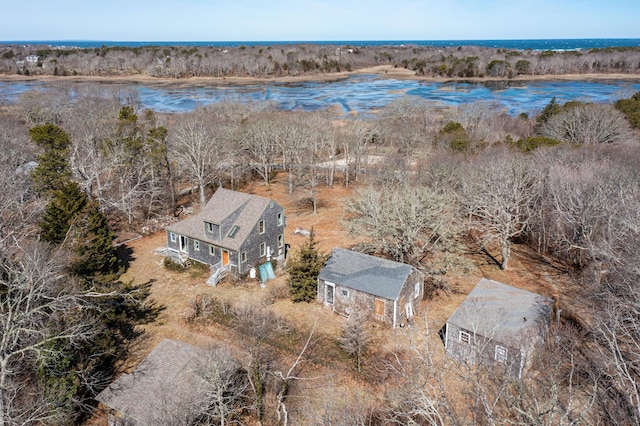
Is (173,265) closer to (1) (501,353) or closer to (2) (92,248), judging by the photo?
(2) (92,248)

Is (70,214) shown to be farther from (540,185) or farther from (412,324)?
(540,185)

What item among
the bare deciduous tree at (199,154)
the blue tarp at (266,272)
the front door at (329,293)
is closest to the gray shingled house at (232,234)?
the blue tarp at (266,272)

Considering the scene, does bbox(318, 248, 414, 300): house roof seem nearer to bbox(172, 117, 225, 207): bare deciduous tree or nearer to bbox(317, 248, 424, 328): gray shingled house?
bbox(317, 248, 424, 328): gray shingled house

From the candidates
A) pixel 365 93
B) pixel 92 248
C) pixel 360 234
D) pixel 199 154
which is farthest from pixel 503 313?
pixel 365 93

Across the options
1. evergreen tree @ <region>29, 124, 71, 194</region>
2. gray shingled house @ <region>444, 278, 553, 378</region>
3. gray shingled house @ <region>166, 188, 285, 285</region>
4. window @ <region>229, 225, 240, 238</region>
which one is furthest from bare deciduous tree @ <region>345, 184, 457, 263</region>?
evergreen tree @ <region>29, 124, 71, 194</region>

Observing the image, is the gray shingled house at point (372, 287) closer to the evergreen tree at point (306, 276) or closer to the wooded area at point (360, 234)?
the evergreen tree at point (306, 276)
